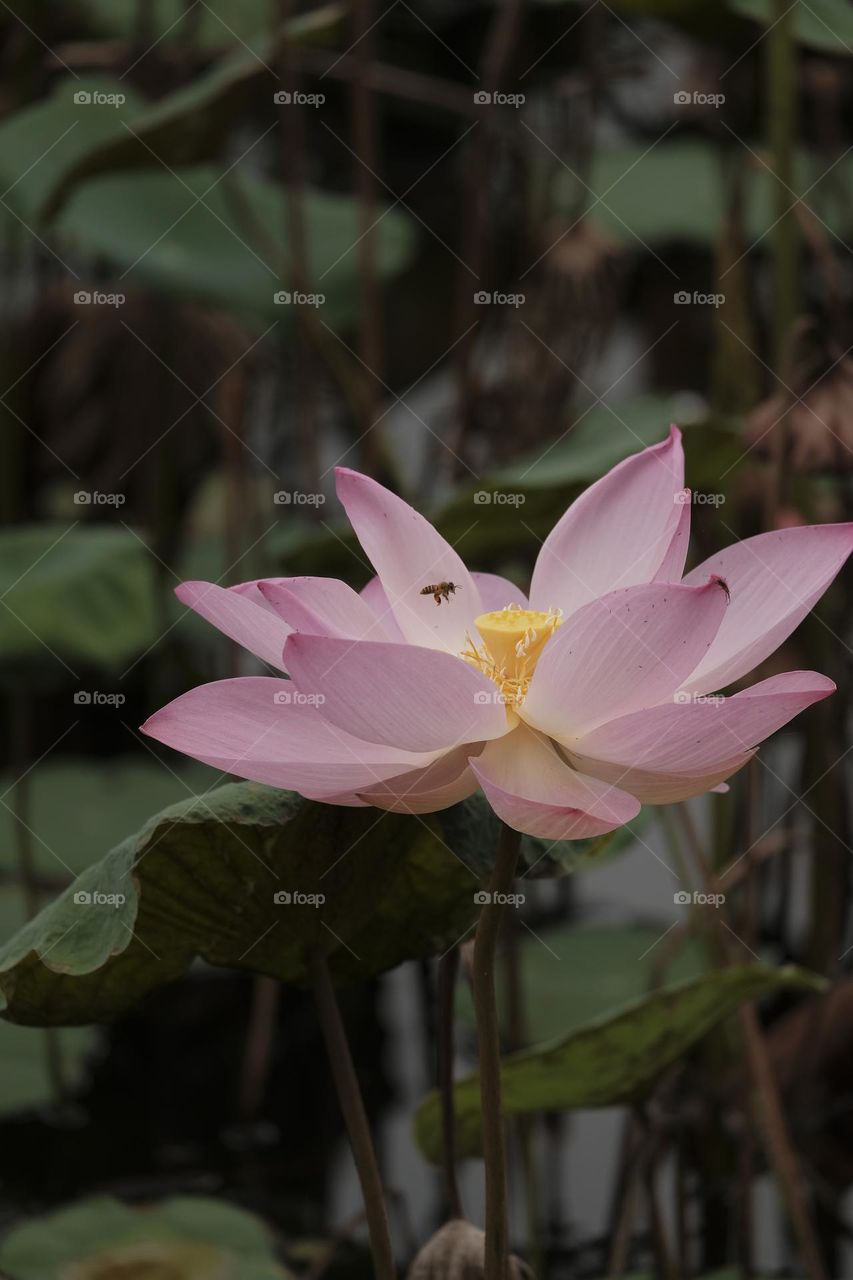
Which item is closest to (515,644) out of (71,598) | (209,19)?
(71,598)

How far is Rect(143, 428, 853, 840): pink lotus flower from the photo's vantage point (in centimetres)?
37

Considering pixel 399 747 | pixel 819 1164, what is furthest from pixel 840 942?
pixel 399 747

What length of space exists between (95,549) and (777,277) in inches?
24.2

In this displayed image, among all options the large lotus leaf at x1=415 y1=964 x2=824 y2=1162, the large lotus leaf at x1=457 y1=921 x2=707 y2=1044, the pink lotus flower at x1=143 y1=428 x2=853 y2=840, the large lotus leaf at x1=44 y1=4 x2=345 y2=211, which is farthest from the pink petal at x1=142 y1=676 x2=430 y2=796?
the large lotus leaf at x1=457 y1=921 x2=707 y2=1044

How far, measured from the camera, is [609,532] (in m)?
0.48

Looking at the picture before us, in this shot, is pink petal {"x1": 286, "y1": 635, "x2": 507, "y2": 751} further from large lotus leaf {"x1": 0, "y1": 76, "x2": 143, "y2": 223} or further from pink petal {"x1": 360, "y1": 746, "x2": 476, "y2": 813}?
large lotus leaf {"x1": 0, "y1": 76, "x2": 143, "y2": 223}

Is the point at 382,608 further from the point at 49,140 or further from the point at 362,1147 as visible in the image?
the point at 49,140

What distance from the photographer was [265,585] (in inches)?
15.6

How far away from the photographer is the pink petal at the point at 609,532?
1.55ft

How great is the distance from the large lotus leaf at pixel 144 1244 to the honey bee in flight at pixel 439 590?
0.45 m

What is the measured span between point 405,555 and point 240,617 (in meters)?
0.07

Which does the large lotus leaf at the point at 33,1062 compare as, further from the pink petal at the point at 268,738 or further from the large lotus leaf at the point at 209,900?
the pink petal at the point at 268,738

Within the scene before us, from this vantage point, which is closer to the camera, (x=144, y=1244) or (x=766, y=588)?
(x=766, y=588)

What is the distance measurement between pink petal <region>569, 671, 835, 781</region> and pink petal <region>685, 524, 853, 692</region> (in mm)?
31
